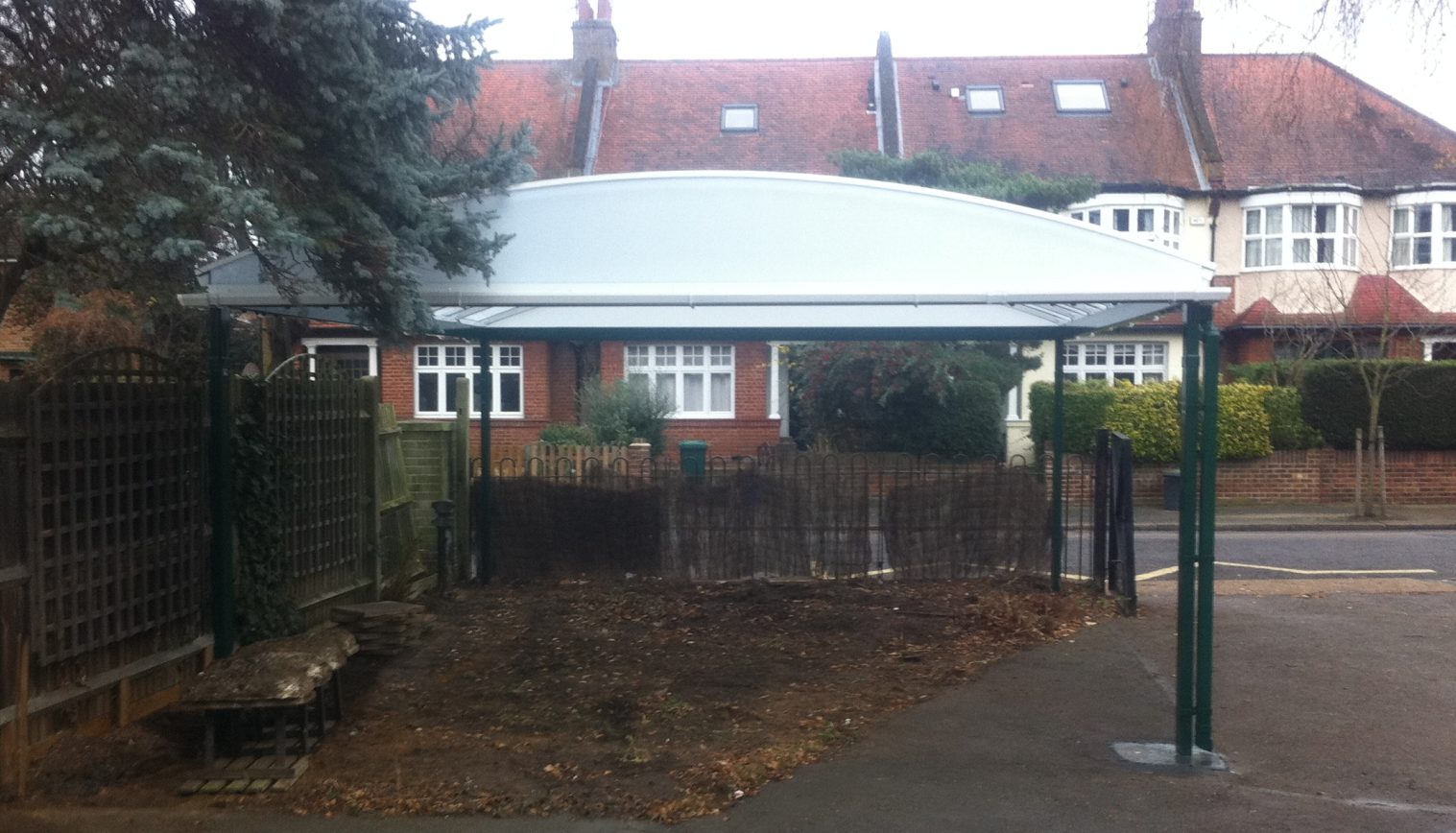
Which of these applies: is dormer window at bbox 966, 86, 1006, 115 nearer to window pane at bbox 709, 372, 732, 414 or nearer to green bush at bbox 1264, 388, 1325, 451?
window pane at bbox 709, 372, 732, 414

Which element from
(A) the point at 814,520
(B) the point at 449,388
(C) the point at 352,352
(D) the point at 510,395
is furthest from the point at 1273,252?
(C) the point at 352,352

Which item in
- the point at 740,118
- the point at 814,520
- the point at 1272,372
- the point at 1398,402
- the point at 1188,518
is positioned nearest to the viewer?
the point at 1188,518

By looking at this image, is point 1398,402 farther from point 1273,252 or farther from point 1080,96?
point 1080,96

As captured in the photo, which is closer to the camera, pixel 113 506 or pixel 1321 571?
pixel 113 506

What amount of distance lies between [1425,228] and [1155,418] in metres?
9.85

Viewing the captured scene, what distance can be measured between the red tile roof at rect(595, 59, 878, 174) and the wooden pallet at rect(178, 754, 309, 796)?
21.8 meters

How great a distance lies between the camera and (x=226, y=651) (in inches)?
278

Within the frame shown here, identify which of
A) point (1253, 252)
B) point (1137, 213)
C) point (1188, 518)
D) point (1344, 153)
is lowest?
point (1188, 518)

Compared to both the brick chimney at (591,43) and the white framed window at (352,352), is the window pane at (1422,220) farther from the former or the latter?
the white framed window at (352,352)

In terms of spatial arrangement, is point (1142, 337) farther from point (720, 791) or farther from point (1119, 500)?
point (720, 791)

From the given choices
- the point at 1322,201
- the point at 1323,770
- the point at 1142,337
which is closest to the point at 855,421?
the point at 1142,337

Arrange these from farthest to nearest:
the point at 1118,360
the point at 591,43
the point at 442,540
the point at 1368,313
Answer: the point at 591,43 → the point at 1118,360 → the point at 1368,313 → the point at 442,540

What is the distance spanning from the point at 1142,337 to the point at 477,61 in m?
21.7

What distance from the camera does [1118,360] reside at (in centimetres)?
2761
